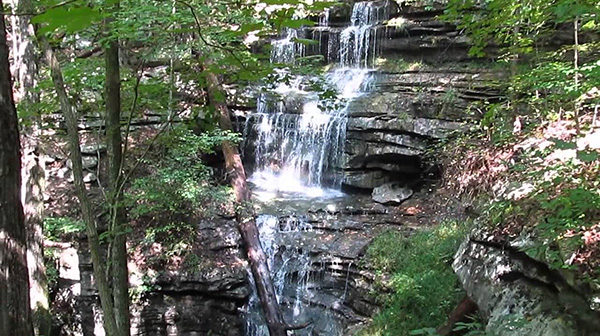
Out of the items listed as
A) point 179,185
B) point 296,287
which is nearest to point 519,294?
point 296,287

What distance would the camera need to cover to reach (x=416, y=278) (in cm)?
668

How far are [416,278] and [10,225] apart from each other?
18.3 feet

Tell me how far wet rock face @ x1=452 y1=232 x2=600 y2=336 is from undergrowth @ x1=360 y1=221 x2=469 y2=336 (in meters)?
1.50

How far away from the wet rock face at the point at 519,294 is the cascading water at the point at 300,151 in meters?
3.56

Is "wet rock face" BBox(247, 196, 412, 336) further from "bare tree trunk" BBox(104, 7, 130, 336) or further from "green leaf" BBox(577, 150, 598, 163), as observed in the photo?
"green leaf" BBox(577, 150, 598, 163)

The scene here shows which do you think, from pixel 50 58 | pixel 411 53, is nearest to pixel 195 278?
pixel 50 58

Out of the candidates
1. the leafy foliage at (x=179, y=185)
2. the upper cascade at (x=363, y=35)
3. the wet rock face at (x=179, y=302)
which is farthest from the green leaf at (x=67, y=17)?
the upper cascade at (x=363, y=35)

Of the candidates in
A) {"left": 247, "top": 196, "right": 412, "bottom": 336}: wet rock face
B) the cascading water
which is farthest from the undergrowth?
the cascading water

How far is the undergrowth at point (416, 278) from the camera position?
614 centimetres

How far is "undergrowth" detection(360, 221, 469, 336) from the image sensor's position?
20.2 ft

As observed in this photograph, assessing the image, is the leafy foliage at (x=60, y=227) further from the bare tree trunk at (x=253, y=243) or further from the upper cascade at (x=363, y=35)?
the upper cascade at (x=363, y=35)

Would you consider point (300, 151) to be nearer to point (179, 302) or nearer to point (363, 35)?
point (363, 35)

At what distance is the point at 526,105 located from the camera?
8.67 metres

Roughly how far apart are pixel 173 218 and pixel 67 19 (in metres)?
7.55
